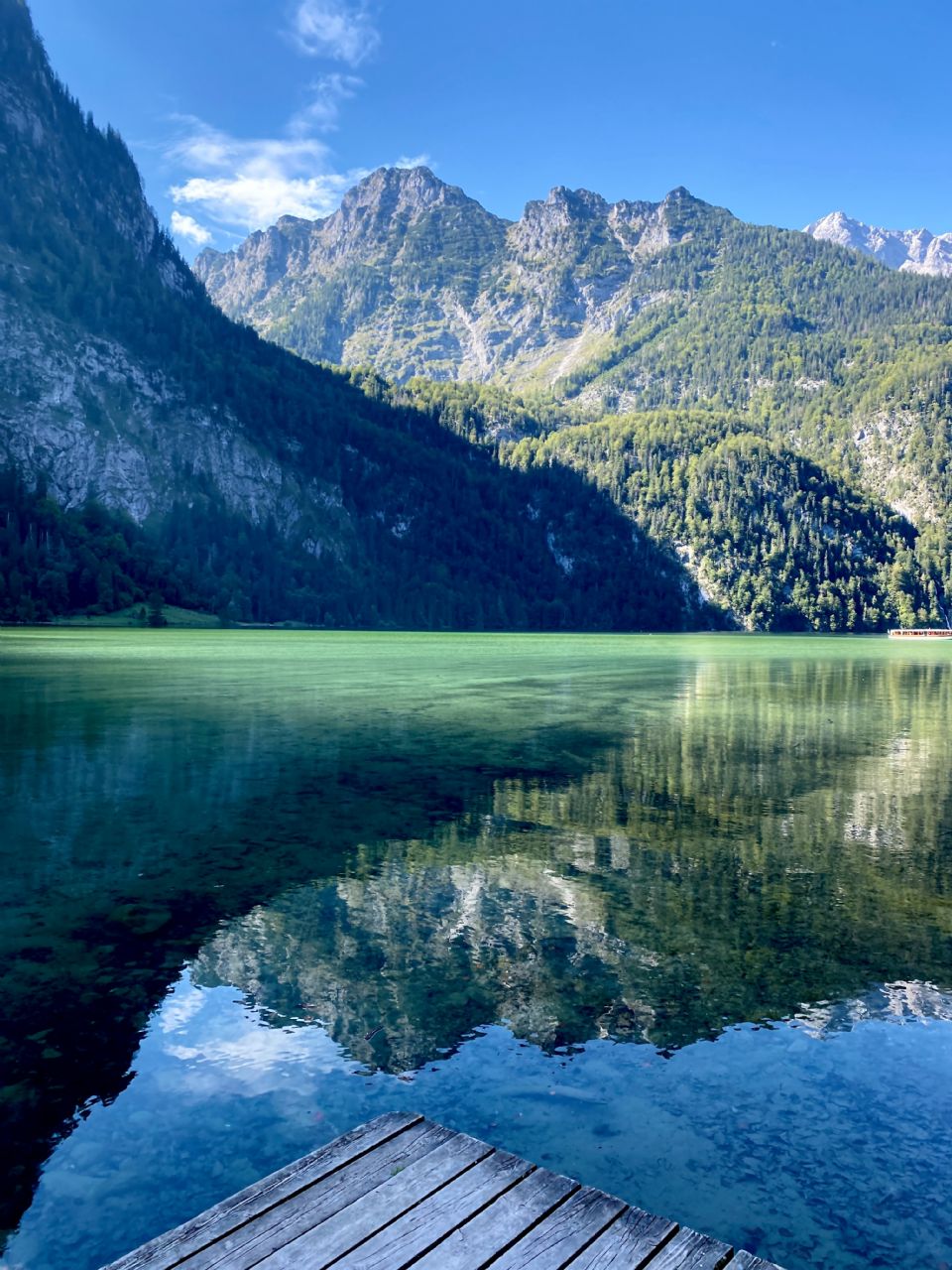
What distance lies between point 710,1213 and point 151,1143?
15.1 ft

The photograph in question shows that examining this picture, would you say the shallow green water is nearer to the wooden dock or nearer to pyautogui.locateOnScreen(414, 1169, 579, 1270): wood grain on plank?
the wooden dock

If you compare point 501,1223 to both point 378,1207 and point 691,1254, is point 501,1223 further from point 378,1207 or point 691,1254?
point 691,1254

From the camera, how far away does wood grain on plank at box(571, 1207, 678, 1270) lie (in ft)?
17.9

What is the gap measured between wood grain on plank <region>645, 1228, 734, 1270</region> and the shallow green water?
128cm

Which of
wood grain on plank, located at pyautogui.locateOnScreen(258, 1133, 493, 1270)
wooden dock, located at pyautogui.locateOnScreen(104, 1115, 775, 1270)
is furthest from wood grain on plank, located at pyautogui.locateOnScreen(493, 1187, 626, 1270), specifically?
wood grain on plank, located at pyautogui.locateOnScreen(258, 1133, 493, 1270)

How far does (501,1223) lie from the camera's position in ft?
19.0

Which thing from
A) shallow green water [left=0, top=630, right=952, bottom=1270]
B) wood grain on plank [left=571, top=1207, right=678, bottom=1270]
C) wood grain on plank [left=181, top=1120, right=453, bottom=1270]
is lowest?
shallow green water [left=0, top=630, right=952, bottom=1270]

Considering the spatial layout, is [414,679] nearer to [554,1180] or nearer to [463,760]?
[463,760]

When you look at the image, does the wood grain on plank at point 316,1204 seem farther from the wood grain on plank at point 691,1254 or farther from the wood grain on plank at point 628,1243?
the wood grain on plank at point 691,1254

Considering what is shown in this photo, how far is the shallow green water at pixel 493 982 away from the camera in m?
7.45

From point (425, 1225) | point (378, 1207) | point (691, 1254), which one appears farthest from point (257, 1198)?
point (691, 1254)

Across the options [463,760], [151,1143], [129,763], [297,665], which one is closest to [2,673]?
[297,665]

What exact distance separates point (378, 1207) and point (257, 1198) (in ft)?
2.68

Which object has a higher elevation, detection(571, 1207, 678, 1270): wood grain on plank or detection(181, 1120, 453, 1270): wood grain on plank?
detection(571, 1207, 678, 1270): wood grain on plank
